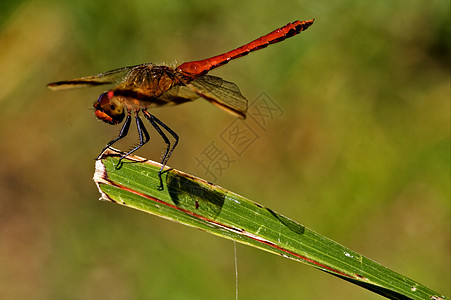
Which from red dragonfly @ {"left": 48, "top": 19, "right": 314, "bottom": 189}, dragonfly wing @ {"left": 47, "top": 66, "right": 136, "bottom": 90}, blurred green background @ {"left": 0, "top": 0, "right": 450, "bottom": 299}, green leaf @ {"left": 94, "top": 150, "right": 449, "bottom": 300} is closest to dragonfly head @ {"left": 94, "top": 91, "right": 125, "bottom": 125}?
→ red dragonfly @ {"left": 48, "top": 19, "right": 314, "bottom": 189}

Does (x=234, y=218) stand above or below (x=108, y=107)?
below

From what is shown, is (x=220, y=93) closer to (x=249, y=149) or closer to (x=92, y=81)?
(x=92, y=81)

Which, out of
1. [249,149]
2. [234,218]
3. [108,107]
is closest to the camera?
[234,218]

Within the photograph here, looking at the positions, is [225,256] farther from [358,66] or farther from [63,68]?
[63,68]

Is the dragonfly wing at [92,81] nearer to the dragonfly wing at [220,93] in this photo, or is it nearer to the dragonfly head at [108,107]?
the dragonfly head at [108,107]

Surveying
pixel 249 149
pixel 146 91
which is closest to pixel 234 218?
pixel 146 91

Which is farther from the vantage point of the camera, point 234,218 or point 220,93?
point 220,93
